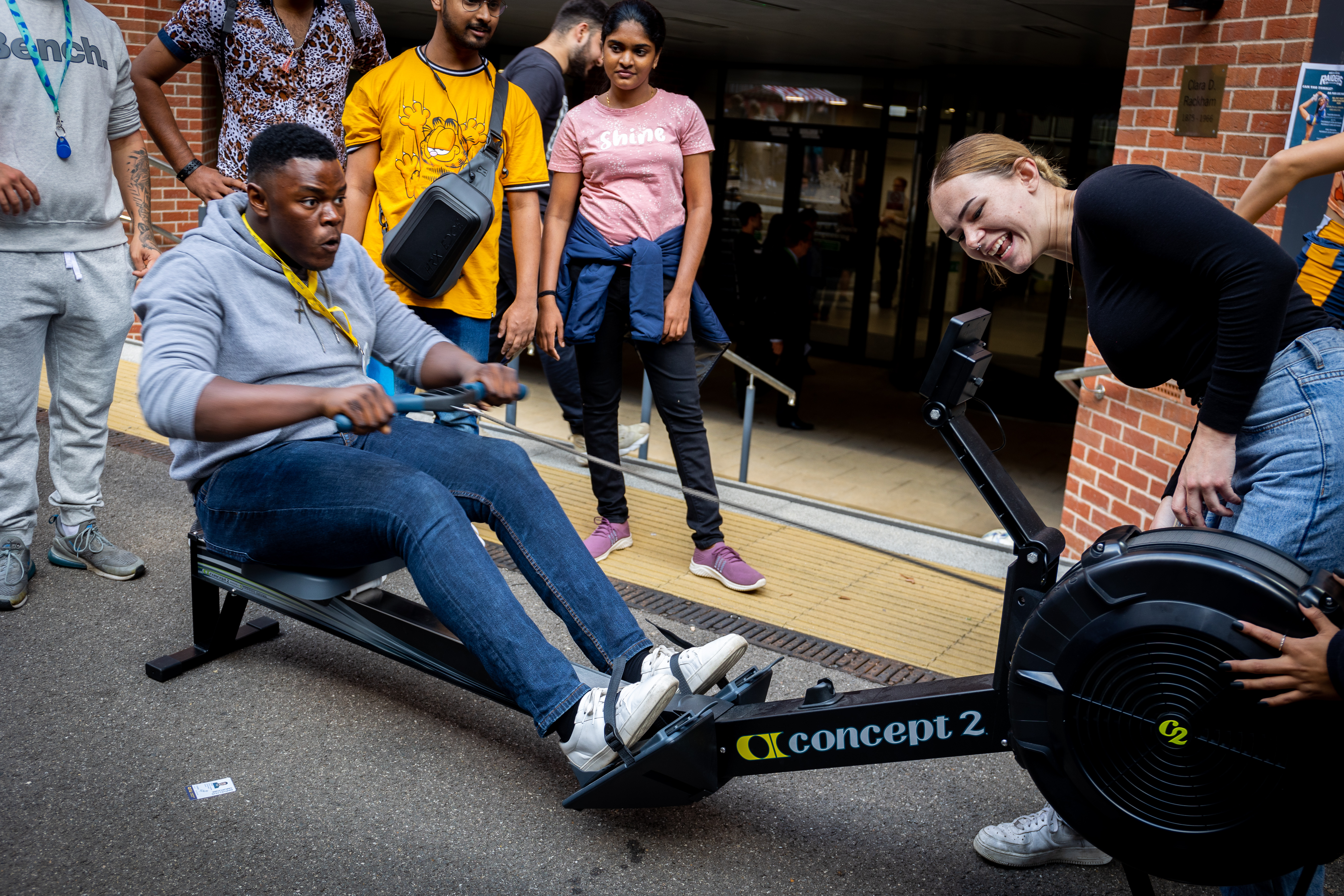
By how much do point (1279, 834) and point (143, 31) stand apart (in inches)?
280

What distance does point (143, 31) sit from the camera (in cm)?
656

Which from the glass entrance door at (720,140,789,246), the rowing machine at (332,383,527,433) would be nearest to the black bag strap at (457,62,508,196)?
the rowing machine at (332,383,527,433)

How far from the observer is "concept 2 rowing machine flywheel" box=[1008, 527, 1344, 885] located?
66.9 inches

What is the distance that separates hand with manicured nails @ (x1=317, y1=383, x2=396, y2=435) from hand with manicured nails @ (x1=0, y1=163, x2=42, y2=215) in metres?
1.69

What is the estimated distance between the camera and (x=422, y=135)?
3566 millimetres

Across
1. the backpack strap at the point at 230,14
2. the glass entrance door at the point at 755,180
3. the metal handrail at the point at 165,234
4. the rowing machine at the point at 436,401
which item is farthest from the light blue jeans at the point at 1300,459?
the glass entrance door at the point at 755,180

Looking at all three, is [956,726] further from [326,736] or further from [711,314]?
[711,314]

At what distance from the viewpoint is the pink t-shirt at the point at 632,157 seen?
12.4ft

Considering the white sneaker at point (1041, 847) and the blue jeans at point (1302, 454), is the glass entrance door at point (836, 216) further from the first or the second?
the blue jeans at point (1302, 454)

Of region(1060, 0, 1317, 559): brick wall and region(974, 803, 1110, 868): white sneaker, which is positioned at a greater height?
region(1060, 0, 1317, 559): brick wall

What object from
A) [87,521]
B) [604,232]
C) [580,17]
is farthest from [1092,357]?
[87,521]

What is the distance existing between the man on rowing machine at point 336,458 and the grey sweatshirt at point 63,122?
0.92 metres

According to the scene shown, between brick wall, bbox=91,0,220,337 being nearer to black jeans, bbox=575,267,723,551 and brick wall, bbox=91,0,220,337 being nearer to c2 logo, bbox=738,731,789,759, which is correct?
black jeans, bbox=575,267,723,551

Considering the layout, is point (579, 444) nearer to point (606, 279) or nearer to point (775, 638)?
point (606, 279)
